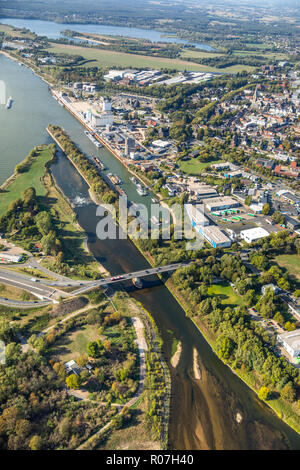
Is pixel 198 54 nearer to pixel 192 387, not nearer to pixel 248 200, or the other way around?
pixel 248 200

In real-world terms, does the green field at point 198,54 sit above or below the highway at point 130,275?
above

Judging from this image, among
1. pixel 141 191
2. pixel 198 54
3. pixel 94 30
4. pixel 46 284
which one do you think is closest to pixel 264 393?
pixel 46 284

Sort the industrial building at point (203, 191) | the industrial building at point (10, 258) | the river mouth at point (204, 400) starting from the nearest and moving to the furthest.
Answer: the river mouth at point (204, 400) < the industrial building at point (10, 258) < the industrial building at point (203, 191)

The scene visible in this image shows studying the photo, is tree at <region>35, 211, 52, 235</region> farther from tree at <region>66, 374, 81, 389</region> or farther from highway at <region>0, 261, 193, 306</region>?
tree at <region>66, 374, 81, 389</region>

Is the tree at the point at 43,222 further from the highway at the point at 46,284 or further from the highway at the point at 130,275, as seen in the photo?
the highway at the point at 130,275

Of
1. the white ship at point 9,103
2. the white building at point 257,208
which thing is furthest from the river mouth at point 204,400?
the white ship at point 9,103

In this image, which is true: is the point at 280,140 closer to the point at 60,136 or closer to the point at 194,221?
→ the point at 194,221

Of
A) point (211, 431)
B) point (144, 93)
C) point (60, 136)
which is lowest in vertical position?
point (211, 431)

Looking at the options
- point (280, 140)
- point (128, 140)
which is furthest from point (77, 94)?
point (280, 140)
